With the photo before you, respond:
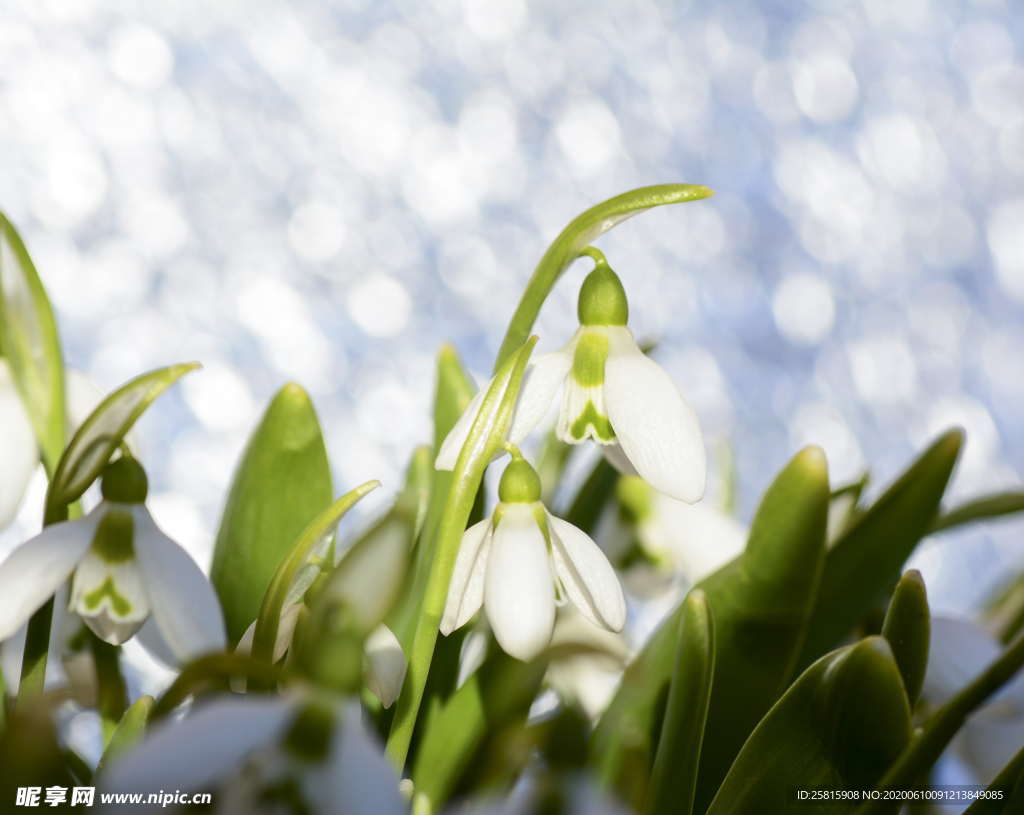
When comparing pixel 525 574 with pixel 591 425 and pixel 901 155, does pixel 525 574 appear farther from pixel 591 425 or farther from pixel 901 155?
pixel 901 155

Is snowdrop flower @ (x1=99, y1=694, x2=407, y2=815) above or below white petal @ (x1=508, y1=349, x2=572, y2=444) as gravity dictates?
below

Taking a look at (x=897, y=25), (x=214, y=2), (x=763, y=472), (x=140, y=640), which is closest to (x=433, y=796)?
(x=140, y=640)

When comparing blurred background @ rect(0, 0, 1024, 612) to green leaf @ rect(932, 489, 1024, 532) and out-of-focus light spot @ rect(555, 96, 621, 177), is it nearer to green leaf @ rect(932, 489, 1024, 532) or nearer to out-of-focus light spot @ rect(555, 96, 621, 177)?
out-of-focus light spot @ rect(555, 96, 621, 177)

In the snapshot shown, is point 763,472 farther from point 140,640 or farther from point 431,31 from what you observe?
point 140,640

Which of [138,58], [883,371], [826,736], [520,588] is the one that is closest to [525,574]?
[520,588]

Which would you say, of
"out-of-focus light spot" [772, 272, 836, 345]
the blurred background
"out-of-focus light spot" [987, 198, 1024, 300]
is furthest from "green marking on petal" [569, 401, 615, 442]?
"out-of-focus light spot" [987, 198, 1024, 300]

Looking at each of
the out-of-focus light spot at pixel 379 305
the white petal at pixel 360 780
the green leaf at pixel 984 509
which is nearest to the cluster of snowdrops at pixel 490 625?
the white petal at pixel 360 780

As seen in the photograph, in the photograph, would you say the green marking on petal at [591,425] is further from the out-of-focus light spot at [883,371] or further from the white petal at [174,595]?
the out-of-focus light spot at [883,371]
